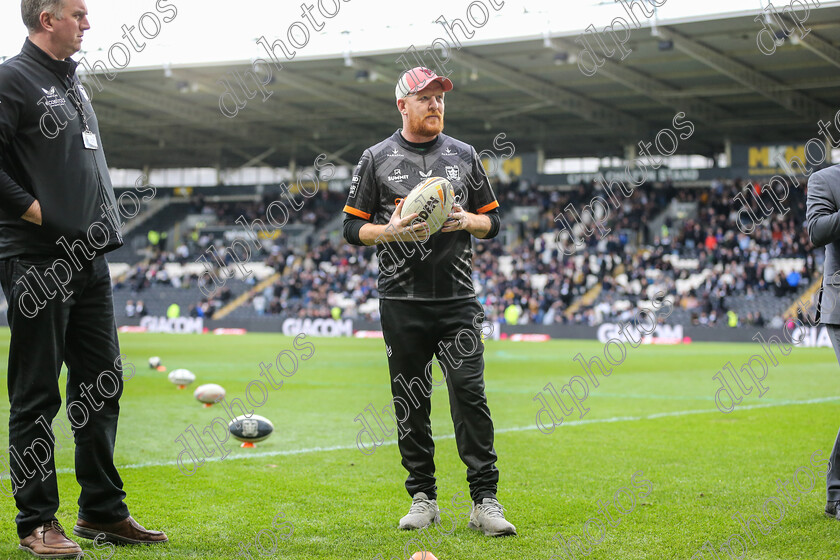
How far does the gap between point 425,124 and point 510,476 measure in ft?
9.69

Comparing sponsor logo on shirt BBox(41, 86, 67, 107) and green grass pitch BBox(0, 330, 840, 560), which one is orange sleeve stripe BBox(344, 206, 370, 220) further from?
green grass pitch BBox(0, 330, 840, 560)

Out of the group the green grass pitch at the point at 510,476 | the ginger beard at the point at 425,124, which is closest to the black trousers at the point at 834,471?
the green grass pitch at the point at 510,476

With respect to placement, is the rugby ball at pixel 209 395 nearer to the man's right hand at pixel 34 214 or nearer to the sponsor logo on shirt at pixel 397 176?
the sponsor logo on shirt at pixel 397 176

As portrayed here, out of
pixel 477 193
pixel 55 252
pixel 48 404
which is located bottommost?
pixel 48 404

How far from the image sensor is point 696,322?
31953mm

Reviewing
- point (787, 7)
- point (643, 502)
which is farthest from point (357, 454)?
point (787, 7)

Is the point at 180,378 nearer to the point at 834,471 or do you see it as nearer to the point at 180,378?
the point at 180,378

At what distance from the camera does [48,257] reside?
454 cm

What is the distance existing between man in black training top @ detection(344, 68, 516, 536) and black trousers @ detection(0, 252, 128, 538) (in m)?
1.44

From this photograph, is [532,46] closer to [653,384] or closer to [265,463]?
[653,384]

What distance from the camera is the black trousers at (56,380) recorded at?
14.6 feet

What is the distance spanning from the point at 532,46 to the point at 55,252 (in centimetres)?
2806

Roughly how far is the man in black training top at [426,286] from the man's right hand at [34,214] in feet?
5.41

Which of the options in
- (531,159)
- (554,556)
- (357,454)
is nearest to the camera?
(554,556)
